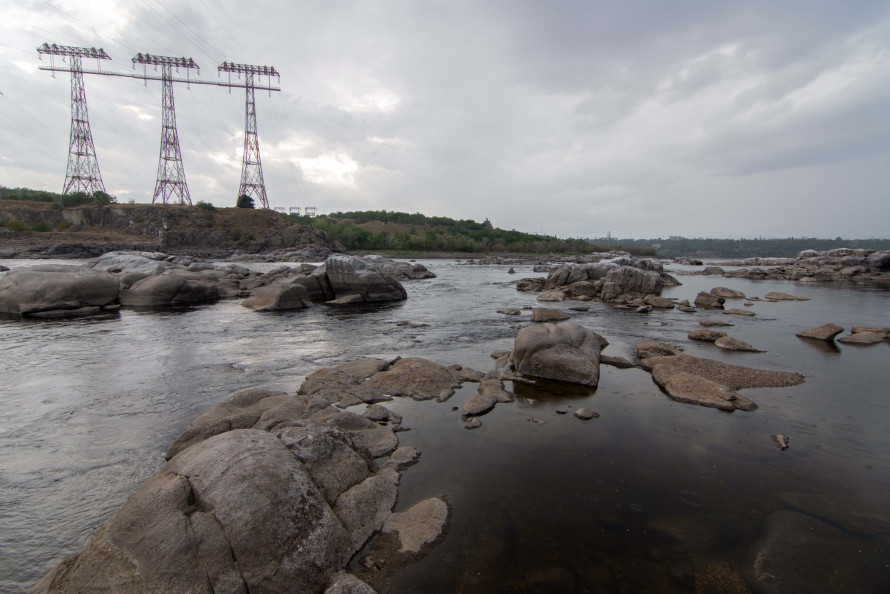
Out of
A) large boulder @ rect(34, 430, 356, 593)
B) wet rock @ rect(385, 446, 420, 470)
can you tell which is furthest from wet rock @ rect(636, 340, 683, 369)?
large boulder @ rect(34, 430, 356, 593)

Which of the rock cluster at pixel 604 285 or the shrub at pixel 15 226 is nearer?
the rock cluster at pixel 604 285

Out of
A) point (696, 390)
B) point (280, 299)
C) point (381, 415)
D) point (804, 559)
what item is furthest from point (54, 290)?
point (804, 559)

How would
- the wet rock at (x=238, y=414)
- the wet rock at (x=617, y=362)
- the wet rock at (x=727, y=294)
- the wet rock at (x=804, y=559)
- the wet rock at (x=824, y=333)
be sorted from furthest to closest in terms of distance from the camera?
1. the wet rock at (x=727, y=294)
2. the wet rock at (x=824, y=333)
3. the wet rock at (x=617, y=362)
4. the wet rock at (x=238, y=414)
5. the wet rock at (x=804, y=559)

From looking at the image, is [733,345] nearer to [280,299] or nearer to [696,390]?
[696,390]

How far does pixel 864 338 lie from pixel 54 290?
3230cm

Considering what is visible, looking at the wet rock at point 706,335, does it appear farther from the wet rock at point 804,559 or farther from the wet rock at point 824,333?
the wet rock at point 804,559

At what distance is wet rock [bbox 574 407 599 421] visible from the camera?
781 cm

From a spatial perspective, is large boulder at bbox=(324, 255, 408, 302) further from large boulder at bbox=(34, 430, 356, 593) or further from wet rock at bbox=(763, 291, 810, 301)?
wet rock at bbox=(763, 291, 810, 301)

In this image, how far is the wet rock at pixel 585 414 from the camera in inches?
308

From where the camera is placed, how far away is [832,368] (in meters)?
11.2

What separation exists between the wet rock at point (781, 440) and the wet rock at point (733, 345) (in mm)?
7190

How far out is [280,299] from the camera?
20875 millimetres

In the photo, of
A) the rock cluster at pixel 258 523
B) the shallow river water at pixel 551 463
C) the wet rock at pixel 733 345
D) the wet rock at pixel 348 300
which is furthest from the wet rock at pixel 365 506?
the wet rock at pixel 348 300

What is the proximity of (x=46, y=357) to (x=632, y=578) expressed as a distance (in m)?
15.5
